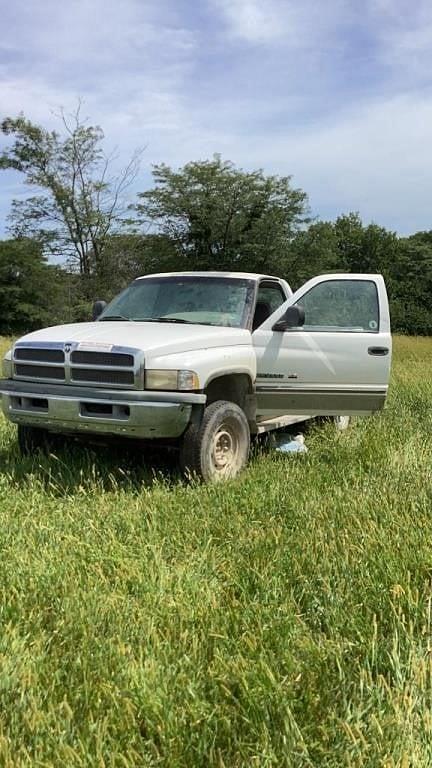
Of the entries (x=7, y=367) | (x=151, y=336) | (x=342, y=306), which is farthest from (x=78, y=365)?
(x=342, y=306)

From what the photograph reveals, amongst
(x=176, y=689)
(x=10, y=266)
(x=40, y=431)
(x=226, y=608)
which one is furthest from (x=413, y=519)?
(x=10, y=266)

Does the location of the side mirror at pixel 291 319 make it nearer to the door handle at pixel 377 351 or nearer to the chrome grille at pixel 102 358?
the door handle at pixel 377 351

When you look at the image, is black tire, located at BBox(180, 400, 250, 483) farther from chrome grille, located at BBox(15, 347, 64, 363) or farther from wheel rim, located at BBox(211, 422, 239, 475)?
chrome grille, located at BBox(15, 347, 64, 363)

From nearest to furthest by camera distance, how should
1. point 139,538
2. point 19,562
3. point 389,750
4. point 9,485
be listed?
point 389,750, point 19,562, point 139,538, point 9,485

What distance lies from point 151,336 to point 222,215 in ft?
119

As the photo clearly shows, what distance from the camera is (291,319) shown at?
222 inches

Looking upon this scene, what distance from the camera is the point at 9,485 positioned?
4.80m

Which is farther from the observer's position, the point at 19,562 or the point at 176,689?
the point at 19,562

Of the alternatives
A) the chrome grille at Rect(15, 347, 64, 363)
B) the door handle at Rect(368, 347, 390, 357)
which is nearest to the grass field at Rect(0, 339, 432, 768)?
the chrome grille at Rect(15, 347, 64, 363)

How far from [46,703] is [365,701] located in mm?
1062

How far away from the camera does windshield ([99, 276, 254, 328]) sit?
5.86 meters

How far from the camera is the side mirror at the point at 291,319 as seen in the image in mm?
5633

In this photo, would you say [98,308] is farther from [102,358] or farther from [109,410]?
[109,410]

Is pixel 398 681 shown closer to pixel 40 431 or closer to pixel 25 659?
pixel 25 659
